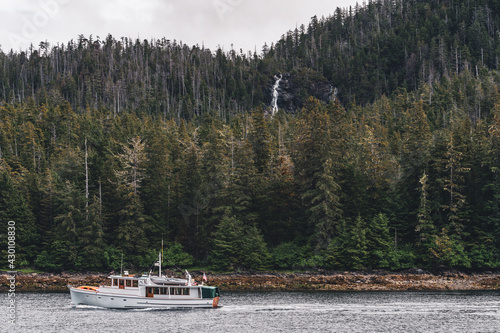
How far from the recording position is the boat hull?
2152 inches

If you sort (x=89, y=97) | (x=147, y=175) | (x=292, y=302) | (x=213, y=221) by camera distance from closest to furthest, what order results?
(x=292, y=302)
(x=213, y=221)
(x=147, y=175)
(x=89, y=97)

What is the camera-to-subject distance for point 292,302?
57.4 m

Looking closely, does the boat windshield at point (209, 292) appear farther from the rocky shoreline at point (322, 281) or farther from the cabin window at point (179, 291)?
the rocky shoreline at point (322, 281)

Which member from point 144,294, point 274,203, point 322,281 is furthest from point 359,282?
point 144,294

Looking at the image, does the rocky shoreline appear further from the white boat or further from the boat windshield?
the white boat

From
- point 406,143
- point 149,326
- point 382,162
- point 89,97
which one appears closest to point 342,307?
point 149,326

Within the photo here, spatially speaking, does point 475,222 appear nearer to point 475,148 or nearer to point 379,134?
point 475,148

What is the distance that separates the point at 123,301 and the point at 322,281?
28.6 m

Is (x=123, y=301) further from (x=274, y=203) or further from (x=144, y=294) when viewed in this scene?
(x=274, y=203)

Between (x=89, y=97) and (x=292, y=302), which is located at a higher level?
(x=89, y=97)

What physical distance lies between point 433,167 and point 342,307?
1415 inches

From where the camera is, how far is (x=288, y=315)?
49.3m

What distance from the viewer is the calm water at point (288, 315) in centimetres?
4356

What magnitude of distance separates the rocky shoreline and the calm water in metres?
7.91
